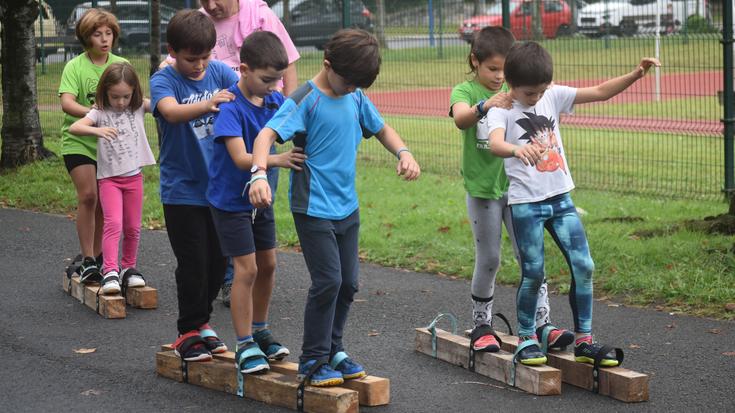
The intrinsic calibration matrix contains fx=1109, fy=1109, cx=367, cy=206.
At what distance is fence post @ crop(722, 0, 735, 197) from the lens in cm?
1021

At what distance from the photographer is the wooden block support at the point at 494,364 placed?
531 cm

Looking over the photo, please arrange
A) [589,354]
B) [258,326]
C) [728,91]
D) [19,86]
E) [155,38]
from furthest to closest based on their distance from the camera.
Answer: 1. [155,38]
2. [19,86]
3. [728,91]
4. [258,326]
5. [589,354]

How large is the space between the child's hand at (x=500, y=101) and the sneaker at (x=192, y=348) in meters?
1.89

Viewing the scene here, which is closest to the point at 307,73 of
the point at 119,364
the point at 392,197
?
the point at 392,197

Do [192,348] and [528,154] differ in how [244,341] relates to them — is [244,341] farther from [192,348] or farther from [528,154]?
[528,154]

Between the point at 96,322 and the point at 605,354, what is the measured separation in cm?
330

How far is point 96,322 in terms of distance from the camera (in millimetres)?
6980

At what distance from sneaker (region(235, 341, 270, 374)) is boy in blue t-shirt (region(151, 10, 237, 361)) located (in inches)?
15.0

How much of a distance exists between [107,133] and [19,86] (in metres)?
6.94

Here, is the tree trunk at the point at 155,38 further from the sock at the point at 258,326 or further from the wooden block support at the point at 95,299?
the sock at the point at 258,326

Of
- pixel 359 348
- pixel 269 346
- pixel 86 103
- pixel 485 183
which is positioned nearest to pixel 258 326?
pixel 269 346

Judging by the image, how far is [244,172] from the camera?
5480mm

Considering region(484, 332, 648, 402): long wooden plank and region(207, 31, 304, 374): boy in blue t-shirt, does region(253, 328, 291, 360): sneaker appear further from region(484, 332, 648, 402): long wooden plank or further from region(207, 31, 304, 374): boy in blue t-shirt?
region(484, 332, 648, 402): long wooden plank

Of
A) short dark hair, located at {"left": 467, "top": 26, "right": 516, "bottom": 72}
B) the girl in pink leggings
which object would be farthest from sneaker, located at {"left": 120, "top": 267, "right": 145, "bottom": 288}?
short dark hair, located at {"left": 467, "top": 26, "right": 516, "bottom": 72}
